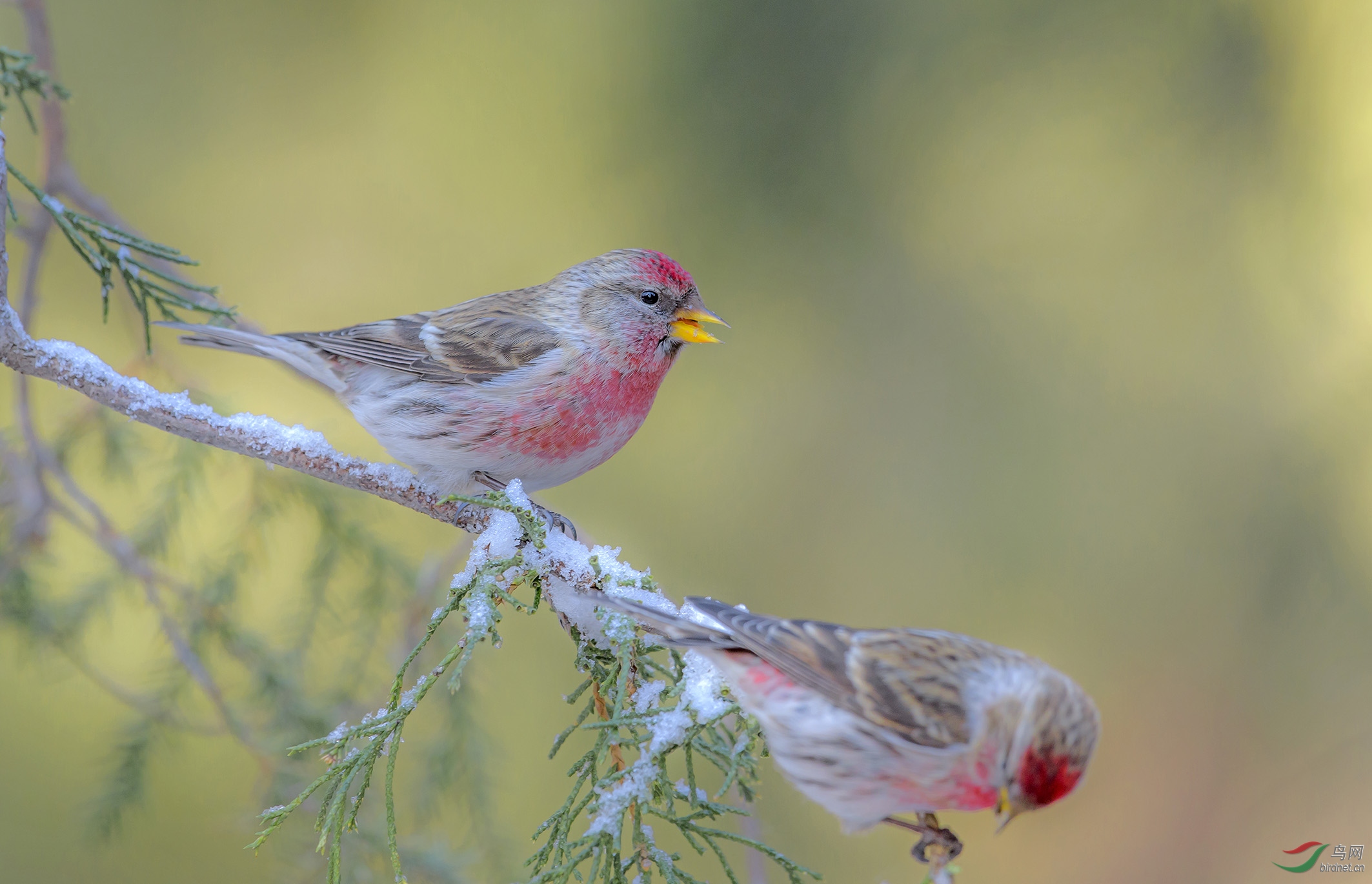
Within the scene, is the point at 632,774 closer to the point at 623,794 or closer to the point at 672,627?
the point at 623,794

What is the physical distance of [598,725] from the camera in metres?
1.13

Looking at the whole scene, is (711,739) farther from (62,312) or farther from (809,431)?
(62,312)

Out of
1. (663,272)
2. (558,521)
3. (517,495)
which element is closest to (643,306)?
(663,272)

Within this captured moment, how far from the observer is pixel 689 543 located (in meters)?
3.28

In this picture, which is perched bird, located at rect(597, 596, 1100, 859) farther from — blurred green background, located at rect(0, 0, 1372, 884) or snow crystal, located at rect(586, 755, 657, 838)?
blurred green background, located at rect(0, 0, 1372, 884)

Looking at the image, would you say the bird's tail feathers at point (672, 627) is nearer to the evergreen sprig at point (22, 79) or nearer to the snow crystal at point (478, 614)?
the snow crystal at point (478, 614)

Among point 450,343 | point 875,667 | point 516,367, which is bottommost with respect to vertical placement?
point 875,667

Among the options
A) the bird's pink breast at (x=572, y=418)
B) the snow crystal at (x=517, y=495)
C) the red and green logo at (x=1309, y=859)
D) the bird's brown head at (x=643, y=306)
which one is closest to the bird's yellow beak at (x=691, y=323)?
the bird's brown head at (x=643, y=306)

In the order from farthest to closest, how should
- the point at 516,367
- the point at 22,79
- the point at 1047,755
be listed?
the point at 516,367 → the point at 22,79 → the point at 1047,755

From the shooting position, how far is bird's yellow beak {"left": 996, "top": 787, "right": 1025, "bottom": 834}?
1.14m

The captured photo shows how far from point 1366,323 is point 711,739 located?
9.18ft

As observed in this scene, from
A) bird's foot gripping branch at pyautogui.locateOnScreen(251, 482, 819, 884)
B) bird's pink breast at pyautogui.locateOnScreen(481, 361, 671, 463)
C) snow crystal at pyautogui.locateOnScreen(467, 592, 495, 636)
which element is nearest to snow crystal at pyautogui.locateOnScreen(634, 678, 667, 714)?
bird's foot gripping branch at pyautogui.locateOnScreen(251, 482, 819, 884)

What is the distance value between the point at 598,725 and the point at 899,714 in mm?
385

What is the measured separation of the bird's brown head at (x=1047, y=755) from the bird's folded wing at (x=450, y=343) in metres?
1.21
